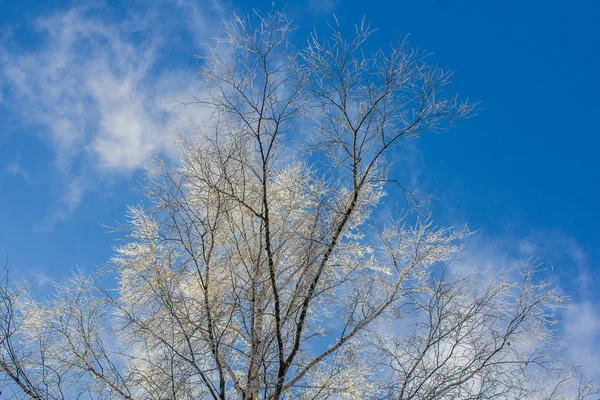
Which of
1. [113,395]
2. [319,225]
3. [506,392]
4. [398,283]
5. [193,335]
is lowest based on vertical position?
[506,392]

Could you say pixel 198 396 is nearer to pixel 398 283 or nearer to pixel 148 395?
pixel 148 395

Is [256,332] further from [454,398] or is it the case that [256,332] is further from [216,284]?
[454,398]

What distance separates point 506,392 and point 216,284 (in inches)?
134

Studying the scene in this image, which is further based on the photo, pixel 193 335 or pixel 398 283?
pixel 398 283

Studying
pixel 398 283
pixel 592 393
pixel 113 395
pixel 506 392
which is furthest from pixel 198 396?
pixel 592 393

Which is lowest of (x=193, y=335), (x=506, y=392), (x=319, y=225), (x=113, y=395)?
(x=506, y=392)

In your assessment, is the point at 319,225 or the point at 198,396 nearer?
the point at 198,396

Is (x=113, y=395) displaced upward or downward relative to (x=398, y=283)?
downward

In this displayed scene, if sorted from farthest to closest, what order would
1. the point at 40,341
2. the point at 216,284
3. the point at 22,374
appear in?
the point at 216,284 < the point at 40,341 < the point at 22,374

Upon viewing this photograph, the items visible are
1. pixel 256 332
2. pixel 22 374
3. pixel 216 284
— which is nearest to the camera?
pixel 22 374

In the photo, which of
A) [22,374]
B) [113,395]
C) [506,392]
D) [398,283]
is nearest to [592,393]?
[506,392]

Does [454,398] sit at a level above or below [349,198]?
below

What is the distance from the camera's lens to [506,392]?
4531mm

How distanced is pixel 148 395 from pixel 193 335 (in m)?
0.75
